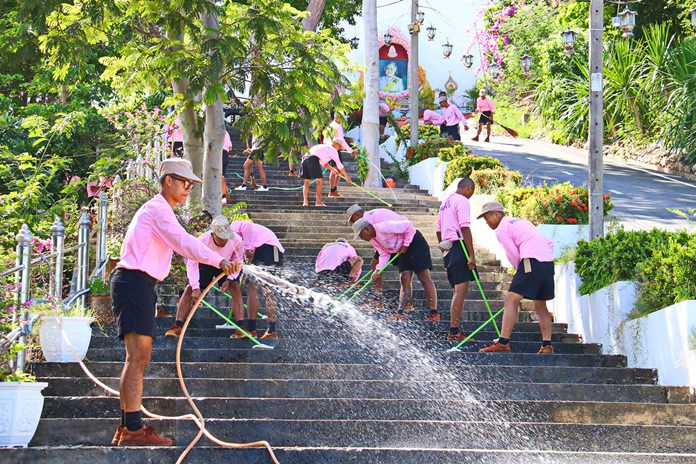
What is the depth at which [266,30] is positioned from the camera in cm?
1369

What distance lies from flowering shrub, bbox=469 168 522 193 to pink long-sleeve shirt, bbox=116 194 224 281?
9.48 metres

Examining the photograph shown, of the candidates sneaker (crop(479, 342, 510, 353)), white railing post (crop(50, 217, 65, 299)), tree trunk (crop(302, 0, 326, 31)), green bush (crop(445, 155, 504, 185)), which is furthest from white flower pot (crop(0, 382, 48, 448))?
tree trunk (crop(302, 0, 326, 31))

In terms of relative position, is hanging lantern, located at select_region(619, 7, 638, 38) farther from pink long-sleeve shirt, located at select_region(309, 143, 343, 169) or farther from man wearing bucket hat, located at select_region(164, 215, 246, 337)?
man wearing bucket hat, located at select_region(164, 215, 246, 337)

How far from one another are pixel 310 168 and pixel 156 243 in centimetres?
1065

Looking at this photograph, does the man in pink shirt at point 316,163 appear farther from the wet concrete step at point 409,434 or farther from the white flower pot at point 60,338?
the wet concrete step at point 409,434

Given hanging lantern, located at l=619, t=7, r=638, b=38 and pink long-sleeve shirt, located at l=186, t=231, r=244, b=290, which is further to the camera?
hanging lantern, located at l=619, t=7, r=638, b=38

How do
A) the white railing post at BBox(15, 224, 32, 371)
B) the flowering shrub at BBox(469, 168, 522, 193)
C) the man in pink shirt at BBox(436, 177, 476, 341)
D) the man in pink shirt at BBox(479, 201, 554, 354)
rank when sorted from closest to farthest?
the white railing post at BBox(15, 224, 32, 371) → the man in pink shirt at BBox(479, 201, 554, 354) → the man in pink shirt at BBox(436, 177, 476, 341) → the flowering shrub at BBox(469, 168, 522, 193)

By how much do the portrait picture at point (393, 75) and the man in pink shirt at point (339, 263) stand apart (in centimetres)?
2693

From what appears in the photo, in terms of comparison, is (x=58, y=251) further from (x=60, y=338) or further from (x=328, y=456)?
(x=328, y=456)

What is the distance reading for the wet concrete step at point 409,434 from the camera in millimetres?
8430

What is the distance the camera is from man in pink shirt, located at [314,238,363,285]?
13.7 meters

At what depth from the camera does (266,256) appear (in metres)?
12.1

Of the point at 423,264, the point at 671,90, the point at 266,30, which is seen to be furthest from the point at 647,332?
the point at 671,90

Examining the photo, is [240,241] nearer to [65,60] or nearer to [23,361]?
[23,361]
